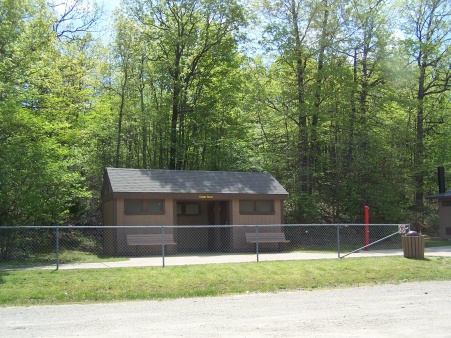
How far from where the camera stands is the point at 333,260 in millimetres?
16891

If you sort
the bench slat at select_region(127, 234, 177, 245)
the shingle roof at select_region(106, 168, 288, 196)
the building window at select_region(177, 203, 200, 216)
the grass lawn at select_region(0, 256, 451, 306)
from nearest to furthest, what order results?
1. the grass lawn at select_region(0, 256, 451, 306)
2. the bench slat at select_region(127, 234, 177, 245)
3. the shingle roof at select_region(106, 168, 288, 196)
4. the building window at select_region(177, 203, 200, 216)

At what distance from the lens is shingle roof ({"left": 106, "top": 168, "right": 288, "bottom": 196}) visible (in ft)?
68.6

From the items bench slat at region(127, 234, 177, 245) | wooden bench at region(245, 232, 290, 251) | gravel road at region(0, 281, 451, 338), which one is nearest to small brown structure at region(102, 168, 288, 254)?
wooden bench at region(245, 232, 290, 251)

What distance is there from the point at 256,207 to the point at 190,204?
339 centimetres

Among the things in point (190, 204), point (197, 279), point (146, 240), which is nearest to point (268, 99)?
point (190, 204)

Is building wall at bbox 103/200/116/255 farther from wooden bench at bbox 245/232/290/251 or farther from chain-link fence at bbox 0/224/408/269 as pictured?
wooden bench at bbox 245/232/290/251

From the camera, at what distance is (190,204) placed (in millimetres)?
23844

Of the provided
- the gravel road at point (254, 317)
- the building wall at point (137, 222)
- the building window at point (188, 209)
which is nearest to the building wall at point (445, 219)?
the building window at point (188, 209)

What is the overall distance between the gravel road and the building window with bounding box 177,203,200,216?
37.7ft

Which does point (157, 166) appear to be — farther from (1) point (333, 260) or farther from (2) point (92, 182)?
(1) point (333, 260)

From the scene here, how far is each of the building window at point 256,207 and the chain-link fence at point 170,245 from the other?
79 cm

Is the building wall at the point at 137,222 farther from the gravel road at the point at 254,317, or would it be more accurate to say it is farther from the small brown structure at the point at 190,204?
the gravel road at the point at 254,317

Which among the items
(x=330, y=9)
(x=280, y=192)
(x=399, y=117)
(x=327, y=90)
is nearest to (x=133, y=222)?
(x=280, y=192)

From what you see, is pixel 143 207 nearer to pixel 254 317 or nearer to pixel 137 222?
pixel 137 222
